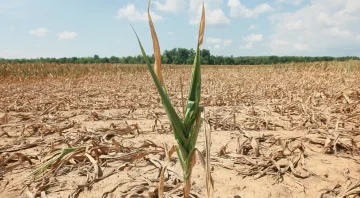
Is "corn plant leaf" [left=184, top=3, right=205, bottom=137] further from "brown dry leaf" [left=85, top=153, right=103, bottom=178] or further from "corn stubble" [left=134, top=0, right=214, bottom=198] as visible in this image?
"brown dry leaf" [left=85, top=153, right=103, bottom=178]

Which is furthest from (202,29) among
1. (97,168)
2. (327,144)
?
(327,144)

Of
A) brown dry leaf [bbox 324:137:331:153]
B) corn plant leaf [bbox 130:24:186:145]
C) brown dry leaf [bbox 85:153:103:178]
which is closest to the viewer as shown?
corn plant leaf [bbox 130:24:186:145]

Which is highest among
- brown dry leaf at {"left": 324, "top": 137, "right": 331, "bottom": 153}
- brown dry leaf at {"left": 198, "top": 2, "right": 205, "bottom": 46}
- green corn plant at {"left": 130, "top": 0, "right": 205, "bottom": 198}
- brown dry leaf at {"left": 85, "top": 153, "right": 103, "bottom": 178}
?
brown dry leaf at {"left": 198, "top": 2, "right": 205, "bottom": 46}

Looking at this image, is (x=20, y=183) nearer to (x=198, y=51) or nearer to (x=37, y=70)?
(x=198, y=51)

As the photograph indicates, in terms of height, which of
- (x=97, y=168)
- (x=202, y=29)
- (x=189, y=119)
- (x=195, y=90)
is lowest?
(x=97, y=168)

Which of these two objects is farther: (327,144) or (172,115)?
(327,144)

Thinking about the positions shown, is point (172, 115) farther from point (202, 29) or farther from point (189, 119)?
point (202, 29)

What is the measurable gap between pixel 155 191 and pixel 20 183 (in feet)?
3.18

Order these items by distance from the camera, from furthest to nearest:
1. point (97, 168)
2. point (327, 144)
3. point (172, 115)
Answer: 1. point (327, 144)
2. point (97, 168)
3. point (172, 115)

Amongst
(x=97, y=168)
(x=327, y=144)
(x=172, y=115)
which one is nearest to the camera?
(x=172, y=115)

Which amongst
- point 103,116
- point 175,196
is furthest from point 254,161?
point 103,116

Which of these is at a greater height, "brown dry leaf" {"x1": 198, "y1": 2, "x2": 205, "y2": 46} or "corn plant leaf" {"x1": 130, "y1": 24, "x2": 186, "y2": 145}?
"brown dry leaf" {"x1": 198, "y1": 2, "x2": 205, "y2": 46}

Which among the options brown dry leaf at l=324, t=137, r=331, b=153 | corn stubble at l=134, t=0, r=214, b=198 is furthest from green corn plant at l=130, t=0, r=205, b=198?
brown dry leaf at l=324, t=137, r=331, b=153

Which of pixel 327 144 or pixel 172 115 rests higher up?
pixel 172 115
